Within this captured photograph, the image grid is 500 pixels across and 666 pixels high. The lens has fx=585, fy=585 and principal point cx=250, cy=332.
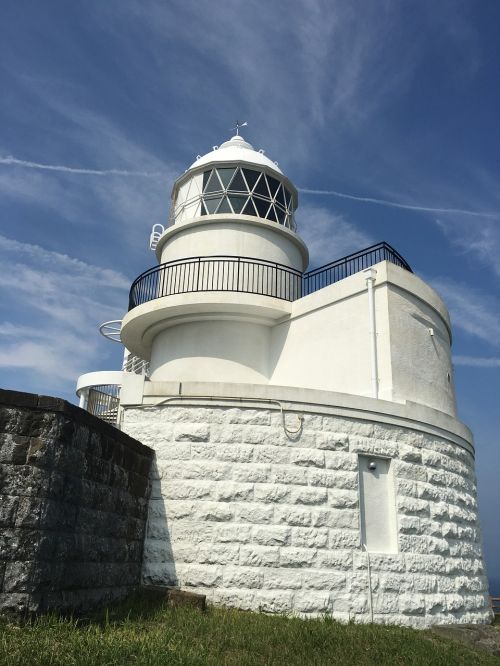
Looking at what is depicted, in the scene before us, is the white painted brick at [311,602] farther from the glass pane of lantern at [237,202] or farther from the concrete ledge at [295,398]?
the glass pane of lantern at [237,202]

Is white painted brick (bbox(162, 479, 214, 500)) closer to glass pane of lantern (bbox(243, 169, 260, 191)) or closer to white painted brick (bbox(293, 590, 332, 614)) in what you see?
white painted brick (bbox(293, 590, 332, 614))

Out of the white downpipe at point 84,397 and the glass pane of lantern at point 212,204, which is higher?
the glass pane of lantern at point 212,204

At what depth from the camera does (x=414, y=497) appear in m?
10.4

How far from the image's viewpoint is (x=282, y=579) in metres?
8.91

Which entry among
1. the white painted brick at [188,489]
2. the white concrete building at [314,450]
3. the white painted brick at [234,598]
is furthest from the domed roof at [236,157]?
the white painted brick at [234,598]

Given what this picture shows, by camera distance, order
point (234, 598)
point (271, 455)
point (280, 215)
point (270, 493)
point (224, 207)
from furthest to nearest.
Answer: point (280, 215)
point (224, 207)
point (271, 455)
point (270, 493)
point (234, 598)

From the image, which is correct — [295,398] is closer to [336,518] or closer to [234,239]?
[336,518]

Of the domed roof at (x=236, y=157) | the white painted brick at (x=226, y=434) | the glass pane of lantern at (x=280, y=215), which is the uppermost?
the domed roof at (x=236, y=157)

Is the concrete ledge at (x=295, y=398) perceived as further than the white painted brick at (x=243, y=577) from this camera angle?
Yes

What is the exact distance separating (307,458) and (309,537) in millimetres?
1228

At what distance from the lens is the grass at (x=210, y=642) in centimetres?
545

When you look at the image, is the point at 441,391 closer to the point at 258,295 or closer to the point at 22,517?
the point at 258,295

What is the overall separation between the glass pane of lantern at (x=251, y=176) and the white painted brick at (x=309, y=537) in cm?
1031

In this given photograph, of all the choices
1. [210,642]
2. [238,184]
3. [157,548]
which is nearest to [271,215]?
[238,184]
